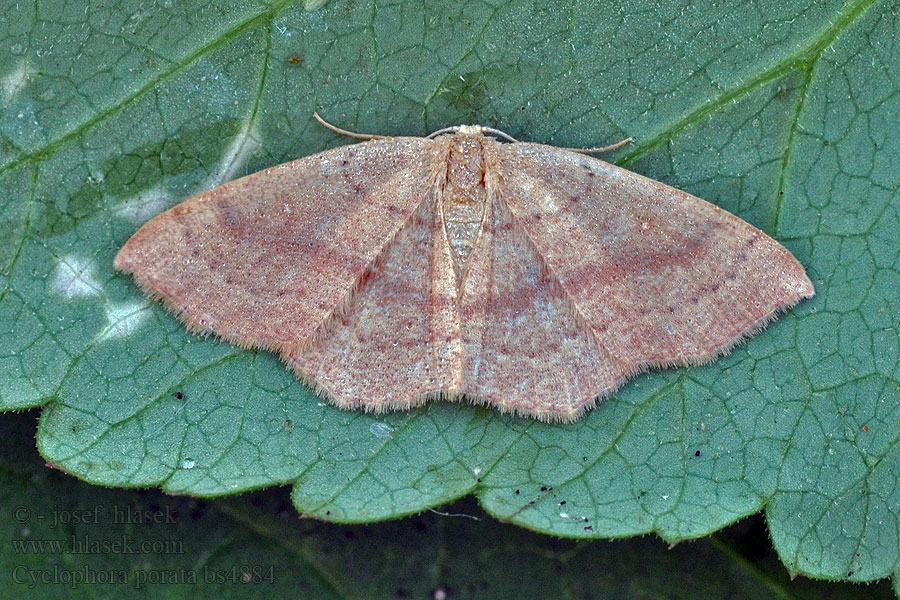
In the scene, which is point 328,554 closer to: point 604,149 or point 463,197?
point 463,197

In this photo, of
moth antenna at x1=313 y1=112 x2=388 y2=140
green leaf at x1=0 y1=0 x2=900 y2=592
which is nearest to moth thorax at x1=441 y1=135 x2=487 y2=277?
green leaf at x1=0 y1=0 x2=900 y2=592

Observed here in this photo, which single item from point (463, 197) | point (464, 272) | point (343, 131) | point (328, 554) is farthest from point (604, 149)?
point (328, 554)

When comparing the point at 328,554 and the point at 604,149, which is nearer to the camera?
the point at 604,149

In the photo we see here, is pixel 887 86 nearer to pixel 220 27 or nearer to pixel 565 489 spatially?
pixel 565 489

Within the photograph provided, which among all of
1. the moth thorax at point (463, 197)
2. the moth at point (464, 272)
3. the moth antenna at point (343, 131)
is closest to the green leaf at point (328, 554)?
the moth at point (464, 272)

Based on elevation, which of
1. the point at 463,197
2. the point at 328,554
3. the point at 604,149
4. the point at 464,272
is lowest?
the point at 328,554

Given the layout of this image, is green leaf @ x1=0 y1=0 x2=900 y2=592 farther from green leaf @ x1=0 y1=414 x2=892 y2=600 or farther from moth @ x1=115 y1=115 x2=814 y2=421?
green leaf @ x1=0 y1=414 x2=892 y2=600

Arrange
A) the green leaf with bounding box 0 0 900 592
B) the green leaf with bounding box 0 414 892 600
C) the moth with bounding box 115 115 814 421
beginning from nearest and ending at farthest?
1. the moth with bounding box 115 115 814 421
2. the green leaf with bounding box 0 0 900 592
3. the green leaf with bounding box 0 414 892 600
